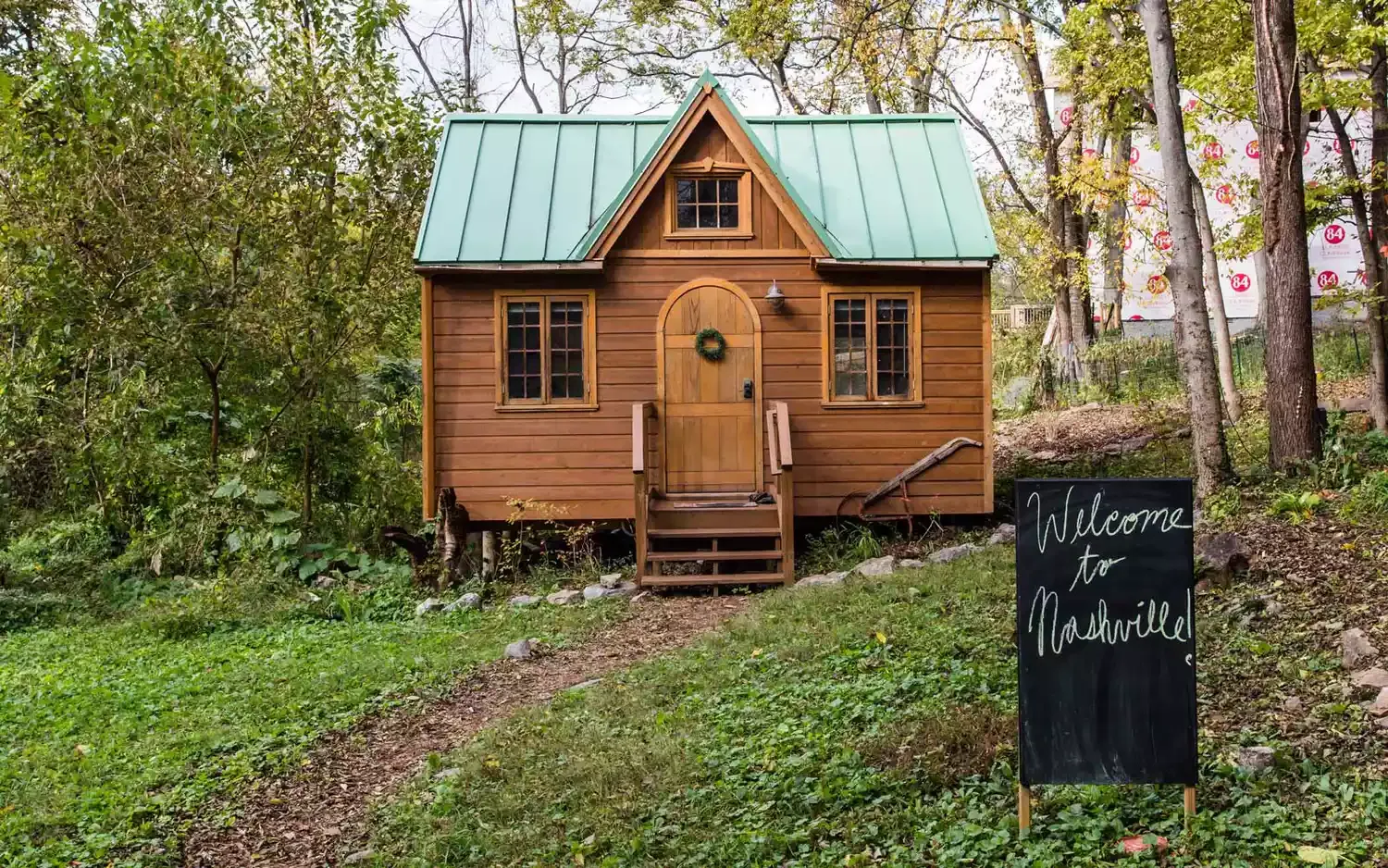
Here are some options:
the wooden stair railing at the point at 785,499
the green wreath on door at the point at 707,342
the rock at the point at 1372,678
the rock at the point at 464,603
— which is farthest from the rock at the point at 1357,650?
the rock at the point at 464,603

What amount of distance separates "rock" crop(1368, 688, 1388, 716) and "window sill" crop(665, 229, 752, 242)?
813 centimetres

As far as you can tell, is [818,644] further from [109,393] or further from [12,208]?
[12,208]

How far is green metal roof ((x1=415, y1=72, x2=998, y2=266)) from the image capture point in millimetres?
11602

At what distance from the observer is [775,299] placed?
11.7 m

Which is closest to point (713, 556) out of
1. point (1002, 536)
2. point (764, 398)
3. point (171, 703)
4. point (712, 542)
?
point (712, 542)

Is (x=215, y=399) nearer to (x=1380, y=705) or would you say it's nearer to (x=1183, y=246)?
(x=1183, y=246)

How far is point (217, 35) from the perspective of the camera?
41.6 ft

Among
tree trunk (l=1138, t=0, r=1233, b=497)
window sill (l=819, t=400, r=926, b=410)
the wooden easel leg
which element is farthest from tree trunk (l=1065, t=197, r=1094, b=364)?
the wooden easel leg

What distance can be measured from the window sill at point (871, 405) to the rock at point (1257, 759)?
7596 mm

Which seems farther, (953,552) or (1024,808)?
(953,552)

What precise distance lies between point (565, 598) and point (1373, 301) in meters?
8.91

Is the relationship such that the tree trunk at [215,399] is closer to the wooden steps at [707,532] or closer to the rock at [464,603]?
the rock at [464,603]

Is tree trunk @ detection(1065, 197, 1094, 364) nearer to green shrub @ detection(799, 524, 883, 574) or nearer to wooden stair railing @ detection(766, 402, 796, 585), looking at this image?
green shrub @ detection(799, 524, 883, 574)

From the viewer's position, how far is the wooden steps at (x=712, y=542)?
34.8ft
